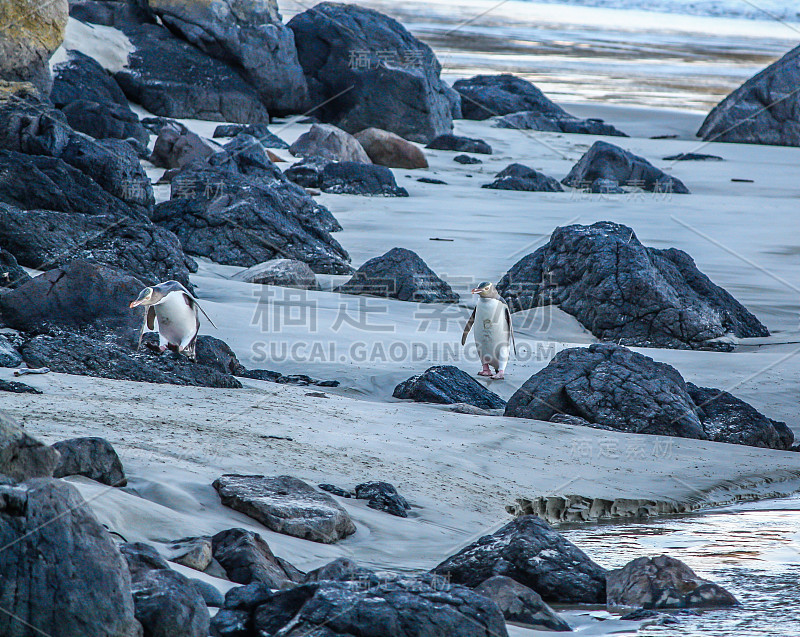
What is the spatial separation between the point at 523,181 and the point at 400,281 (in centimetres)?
589

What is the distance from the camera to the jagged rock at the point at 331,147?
1527 cm

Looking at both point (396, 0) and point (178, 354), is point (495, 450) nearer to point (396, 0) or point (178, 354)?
point (178, 354)

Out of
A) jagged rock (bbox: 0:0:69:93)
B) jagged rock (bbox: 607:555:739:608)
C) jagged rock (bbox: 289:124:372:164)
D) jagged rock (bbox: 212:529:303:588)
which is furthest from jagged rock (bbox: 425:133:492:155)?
jagged rock (bbox: 212:529:303:588)

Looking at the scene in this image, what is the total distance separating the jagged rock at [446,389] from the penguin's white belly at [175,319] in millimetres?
1410

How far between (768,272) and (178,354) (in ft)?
22.0

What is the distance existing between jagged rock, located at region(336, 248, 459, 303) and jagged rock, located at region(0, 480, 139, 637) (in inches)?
250

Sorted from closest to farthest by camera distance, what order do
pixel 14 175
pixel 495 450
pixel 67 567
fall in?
pixel 67 567
pixel 495 450
pixel 14 175

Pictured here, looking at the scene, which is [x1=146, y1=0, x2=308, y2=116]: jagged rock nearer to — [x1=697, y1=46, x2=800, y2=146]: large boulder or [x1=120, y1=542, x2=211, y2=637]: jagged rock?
[x1=697, y1=46, x2=800, y2=146]: large boulder

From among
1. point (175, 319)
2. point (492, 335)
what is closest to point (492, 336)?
point (492, 335)

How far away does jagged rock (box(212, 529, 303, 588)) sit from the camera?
3.13 meters

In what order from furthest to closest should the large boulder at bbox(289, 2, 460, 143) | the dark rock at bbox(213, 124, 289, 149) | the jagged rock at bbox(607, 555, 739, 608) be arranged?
the large boulder at bbox(289, 2, 460, 143)
the dark rock at bbox(213, 124, 289, 149)
the jagged rock at bbox(607, 555, 739, 608)

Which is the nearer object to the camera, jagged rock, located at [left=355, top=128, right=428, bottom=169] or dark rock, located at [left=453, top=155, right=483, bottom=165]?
jagged rock, located at [left=355, top=128, right=428, bottom=169]

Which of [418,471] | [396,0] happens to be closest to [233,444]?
[418,471]

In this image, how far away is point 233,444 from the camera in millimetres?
4625
